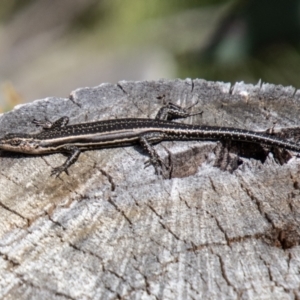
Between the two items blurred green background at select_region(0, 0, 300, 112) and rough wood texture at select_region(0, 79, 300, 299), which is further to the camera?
blurred green background at select_region(0, 0, 300, 112)

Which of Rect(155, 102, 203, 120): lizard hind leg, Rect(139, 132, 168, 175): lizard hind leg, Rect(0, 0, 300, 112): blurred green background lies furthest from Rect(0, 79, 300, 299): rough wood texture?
Rect(0, 0, 300, 112): blurred green background

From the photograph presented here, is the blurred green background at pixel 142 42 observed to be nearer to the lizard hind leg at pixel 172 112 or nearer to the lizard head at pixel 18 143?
the lizard hind leg at pixel 172 112

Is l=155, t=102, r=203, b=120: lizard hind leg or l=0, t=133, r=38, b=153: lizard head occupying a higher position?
l=155, t=102, r=203, b=120: lizard hind leg

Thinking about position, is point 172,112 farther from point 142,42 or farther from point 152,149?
point 142,42

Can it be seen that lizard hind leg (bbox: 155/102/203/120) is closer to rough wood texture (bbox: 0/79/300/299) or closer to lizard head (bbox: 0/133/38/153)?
rough wood texture (bbox: 0/79/300/299)

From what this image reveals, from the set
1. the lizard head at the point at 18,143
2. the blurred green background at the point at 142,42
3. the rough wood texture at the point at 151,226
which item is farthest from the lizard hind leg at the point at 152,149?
the blurred green background at the point at 142,42

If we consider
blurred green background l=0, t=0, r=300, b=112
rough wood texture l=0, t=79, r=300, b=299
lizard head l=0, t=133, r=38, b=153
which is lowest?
rough wood texture l=0, t=79, r=300, b=299

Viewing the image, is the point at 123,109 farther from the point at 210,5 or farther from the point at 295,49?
the point at 210,5
